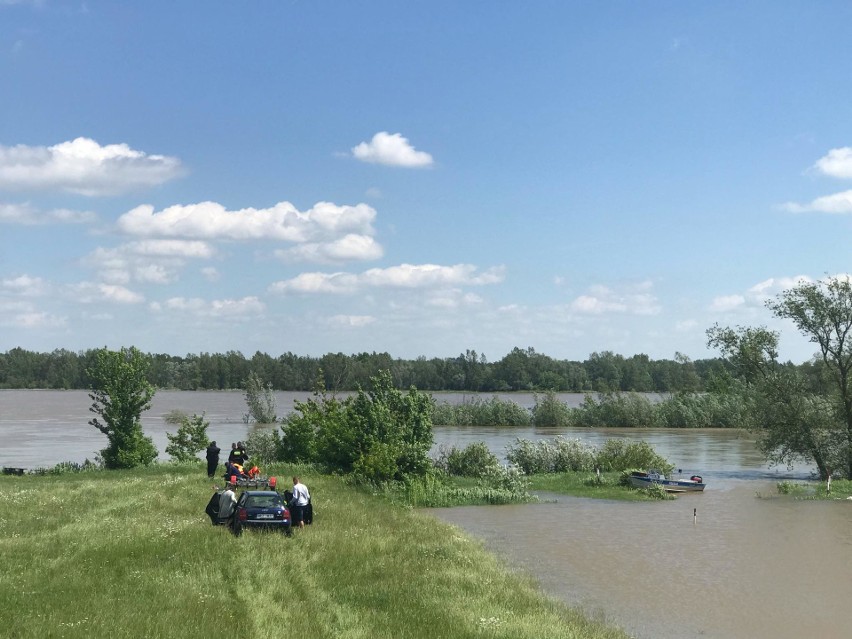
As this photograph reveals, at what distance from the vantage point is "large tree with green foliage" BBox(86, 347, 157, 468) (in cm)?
4681

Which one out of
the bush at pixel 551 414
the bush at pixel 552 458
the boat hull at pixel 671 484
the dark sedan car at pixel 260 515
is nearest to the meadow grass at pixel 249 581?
the dark sedan car at pixel 260 515

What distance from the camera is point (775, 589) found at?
2341 centimetres

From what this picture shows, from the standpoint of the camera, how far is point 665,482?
45469 millimetres

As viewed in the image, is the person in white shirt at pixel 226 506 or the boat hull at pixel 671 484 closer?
the person in white shirt at pixel 226 506

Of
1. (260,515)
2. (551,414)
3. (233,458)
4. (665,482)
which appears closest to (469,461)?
(665,482)

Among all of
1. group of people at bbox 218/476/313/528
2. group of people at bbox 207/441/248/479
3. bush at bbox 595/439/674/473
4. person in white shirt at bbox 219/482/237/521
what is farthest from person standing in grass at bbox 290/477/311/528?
bush at bbox 595/439/674/473

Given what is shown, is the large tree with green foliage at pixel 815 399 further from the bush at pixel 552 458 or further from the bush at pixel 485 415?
the bush at pixel 485 415

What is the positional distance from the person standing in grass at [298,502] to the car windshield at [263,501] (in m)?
1.07

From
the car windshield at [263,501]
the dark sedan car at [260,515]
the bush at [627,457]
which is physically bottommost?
the bush at [627,457]

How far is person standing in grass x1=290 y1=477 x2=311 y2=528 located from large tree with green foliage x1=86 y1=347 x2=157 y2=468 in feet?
82.4

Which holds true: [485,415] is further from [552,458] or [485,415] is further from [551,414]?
[552,458]

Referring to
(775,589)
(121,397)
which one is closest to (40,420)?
(121,397)

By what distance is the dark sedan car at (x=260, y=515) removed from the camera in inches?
874

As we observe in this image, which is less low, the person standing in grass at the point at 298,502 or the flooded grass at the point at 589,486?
the person standing in grass at the point at 298,502
